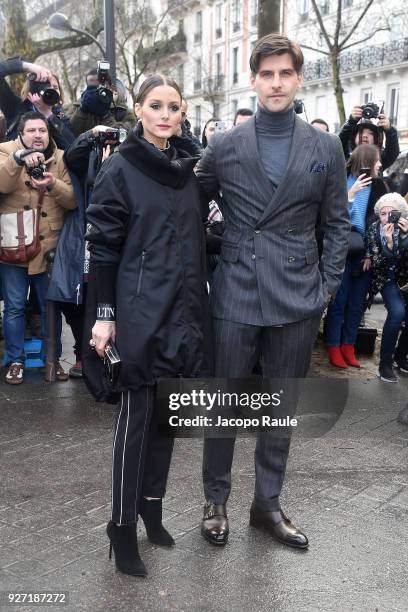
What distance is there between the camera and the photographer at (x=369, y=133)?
265 inches

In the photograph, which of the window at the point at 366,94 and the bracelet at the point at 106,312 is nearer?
the bracelet at the point at 106,312

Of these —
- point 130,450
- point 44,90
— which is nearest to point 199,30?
point 44,90

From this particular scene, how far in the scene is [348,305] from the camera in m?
6.69

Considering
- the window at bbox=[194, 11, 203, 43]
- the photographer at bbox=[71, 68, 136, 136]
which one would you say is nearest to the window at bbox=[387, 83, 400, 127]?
the window at bbox=[194, 11, 203, 43]

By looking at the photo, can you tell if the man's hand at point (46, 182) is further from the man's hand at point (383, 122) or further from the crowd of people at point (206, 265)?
the man's hand at point (383, 122)

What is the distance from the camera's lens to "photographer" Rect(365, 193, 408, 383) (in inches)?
241

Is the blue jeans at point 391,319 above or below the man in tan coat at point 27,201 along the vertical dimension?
below

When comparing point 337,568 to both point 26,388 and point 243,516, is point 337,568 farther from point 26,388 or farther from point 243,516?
point 26,388

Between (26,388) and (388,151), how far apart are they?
4.20 m

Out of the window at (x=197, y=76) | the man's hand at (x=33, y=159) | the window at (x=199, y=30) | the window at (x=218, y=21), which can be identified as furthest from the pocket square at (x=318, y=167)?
the window at (x=199, y=30)

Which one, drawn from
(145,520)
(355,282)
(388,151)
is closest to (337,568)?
(145,520)

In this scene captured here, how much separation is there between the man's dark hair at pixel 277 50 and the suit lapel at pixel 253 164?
0.34 metres

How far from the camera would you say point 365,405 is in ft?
18.7

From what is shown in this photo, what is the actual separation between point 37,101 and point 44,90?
→ 225mm
